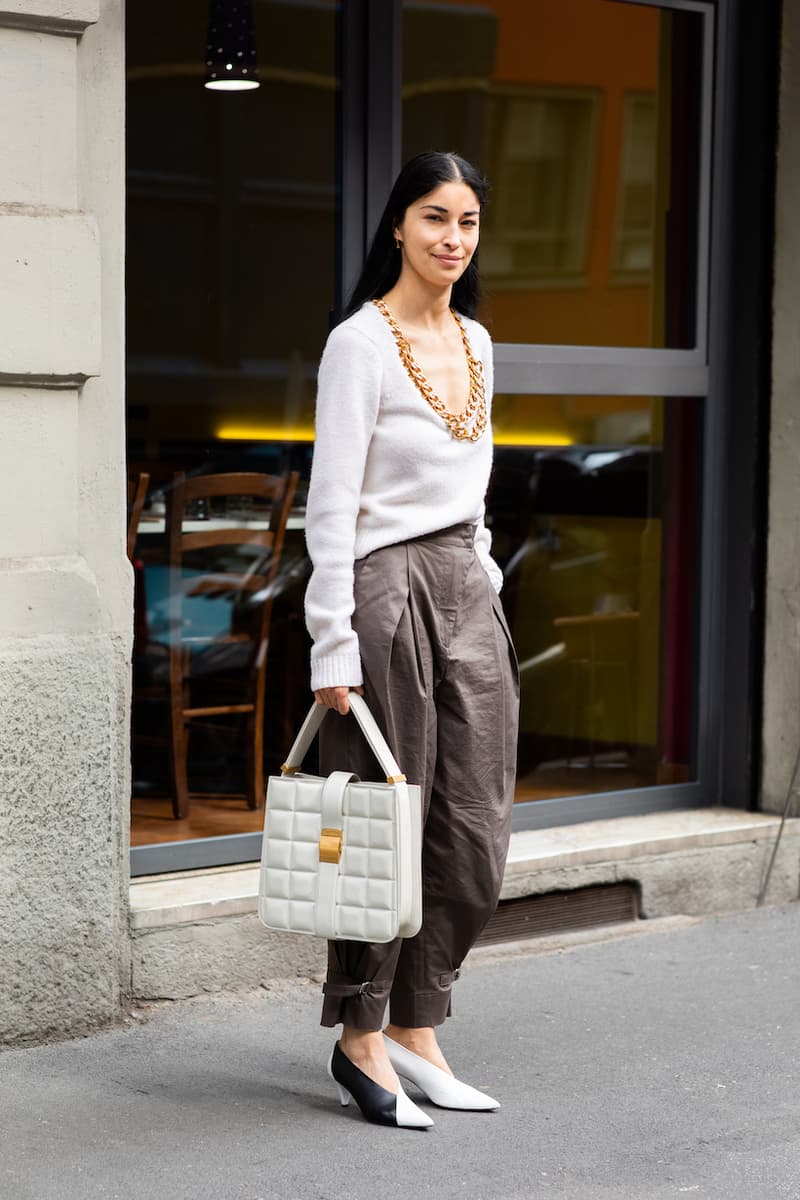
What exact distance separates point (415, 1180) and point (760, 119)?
3933 mm

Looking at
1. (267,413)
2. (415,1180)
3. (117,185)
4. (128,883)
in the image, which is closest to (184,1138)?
(415,1180)

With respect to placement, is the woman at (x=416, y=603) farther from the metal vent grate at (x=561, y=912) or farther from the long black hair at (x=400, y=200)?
the metal vent grate at (x=561, y=912)

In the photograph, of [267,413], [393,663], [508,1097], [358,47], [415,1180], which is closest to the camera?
[415,1180]

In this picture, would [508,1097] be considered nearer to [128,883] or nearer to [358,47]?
[128,883]

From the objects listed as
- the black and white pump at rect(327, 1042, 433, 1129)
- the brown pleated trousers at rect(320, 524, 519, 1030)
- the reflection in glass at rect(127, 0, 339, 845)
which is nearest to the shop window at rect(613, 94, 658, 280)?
the reflection in glass at rect(127, 0, 339, 845)

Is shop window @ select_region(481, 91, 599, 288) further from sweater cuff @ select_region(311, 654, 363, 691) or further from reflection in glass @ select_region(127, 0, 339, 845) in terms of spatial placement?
sweater cuff @ select_region(311, 654, 363, 691)

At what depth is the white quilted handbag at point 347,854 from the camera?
12.4 ft

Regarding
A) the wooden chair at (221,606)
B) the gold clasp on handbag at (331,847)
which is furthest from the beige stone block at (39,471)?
the wooden chair at (221,606)

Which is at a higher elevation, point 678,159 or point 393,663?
point 678,159

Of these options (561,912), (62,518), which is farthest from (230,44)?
(561,912)

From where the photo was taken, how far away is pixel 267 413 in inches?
315

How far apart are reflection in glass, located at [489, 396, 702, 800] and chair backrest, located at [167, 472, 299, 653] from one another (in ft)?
2.56

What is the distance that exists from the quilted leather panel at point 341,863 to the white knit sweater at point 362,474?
247 mm

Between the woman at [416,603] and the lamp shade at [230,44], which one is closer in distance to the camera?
the woman at [416,603]
